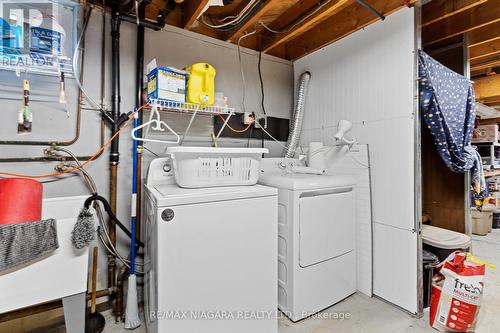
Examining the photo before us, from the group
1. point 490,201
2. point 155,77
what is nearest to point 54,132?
point 155,77

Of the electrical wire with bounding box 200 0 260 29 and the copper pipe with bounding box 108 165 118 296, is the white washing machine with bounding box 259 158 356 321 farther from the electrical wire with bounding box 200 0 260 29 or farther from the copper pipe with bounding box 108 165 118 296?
the electrical wire with bounding box 200 0 260 29

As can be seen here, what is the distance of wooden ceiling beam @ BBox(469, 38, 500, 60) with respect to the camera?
2.69 m

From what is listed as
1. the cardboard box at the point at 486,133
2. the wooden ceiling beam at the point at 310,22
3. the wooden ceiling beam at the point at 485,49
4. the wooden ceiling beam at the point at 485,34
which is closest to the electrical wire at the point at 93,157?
the wooden ceiling beam at the point at 310,22

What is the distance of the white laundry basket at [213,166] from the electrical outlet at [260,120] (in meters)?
1.00

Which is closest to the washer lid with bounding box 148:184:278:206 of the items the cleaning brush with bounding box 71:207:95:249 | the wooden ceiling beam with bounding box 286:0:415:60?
the cleaning brush with bounding box 71:207:95:249

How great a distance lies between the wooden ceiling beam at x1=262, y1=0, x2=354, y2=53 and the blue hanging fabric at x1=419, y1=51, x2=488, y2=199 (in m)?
0.72

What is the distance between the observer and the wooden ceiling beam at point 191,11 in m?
1.77

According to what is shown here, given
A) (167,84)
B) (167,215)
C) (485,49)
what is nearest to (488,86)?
(485,49)

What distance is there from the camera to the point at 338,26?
7.38ft

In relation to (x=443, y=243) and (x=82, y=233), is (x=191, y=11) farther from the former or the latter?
(x=443, y=243)

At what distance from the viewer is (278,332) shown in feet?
5.14

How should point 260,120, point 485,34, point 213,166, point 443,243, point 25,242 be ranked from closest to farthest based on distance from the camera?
point 25,242
point 213,166
point 443,243
point 485,34
point 260,120

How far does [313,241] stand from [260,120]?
55.5 inches

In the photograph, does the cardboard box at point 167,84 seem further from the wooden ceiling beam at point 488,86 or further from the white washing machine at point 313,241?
the wooden ceiling beam at point 488,86
